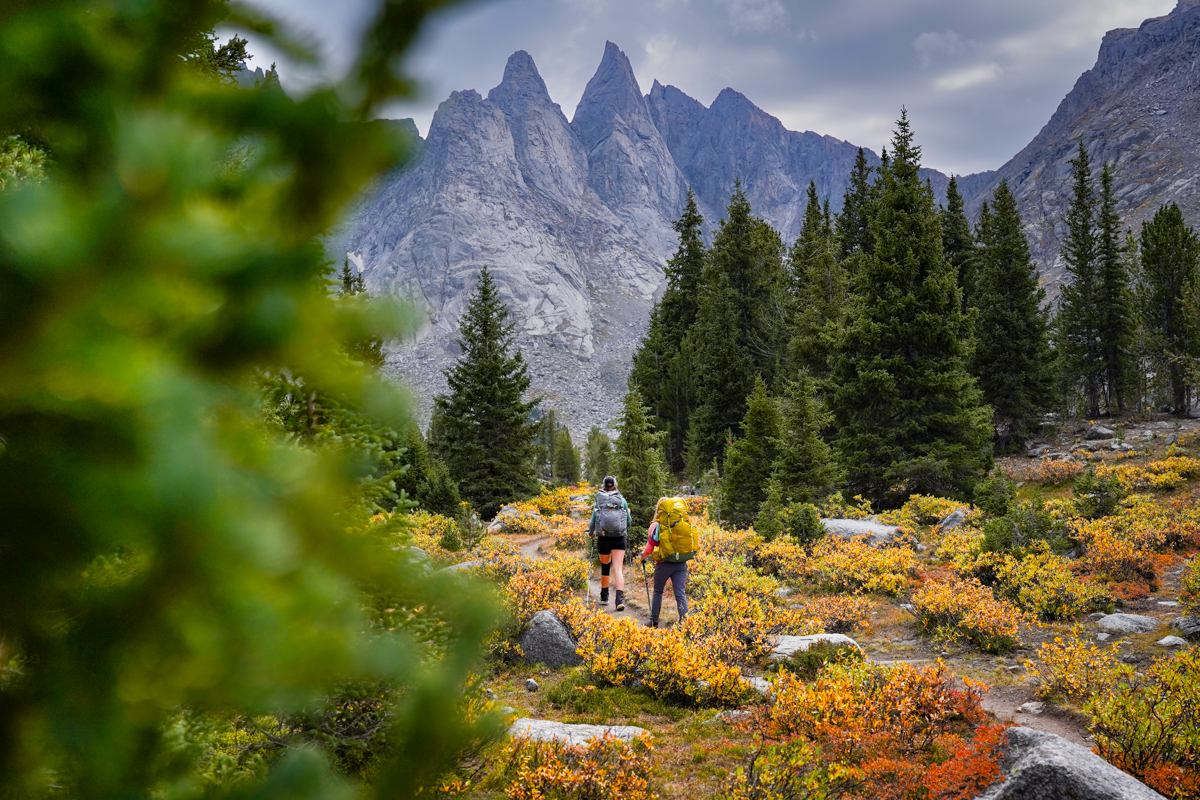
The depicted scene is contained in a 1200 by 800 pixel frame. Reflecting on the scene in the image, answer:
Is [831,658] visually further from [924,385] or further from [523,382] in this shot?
[523,382]

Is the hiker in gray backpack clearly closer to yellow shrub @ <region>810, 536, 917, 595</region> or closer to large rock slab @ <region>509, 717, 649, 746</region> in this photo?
yellow shrub @ <region>810, 536, 917, 595</region>

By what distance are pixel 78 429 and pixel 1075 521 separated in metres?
16.4

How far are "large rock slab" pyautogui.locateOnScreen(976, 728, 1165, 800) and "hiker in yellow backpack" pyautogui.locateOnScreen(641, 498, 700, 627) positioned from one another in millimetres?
5093

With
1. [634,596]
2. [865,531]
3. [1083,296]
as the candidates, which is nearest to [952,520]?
[865,531]

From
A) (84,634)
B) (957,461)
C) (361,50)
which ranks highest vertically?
(361,50)

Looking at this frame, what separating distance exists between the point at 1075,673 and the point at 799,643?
3.03 m

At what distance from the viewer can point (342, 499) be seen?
21.4 inches

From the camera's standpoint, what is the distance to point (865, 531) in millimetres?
14734

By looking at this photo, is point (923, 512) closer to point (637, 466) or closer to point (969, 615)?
point (637, 466)

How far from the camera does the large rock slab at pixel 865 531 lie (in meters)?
14.2

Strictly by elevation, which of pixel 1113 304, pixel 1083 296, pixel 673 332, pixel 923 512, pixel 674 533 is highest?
pixel 1083 296

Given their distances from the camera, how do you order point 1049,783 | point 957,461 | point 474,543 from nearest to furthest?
point 1049,783 → point 474,543 → point 957,461

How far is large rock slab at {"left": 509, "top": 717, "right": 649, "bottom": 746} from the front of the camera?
215 inches

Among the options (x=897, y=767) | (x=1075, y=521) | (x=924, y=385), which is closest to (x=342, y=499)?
(x=897, y=767)
